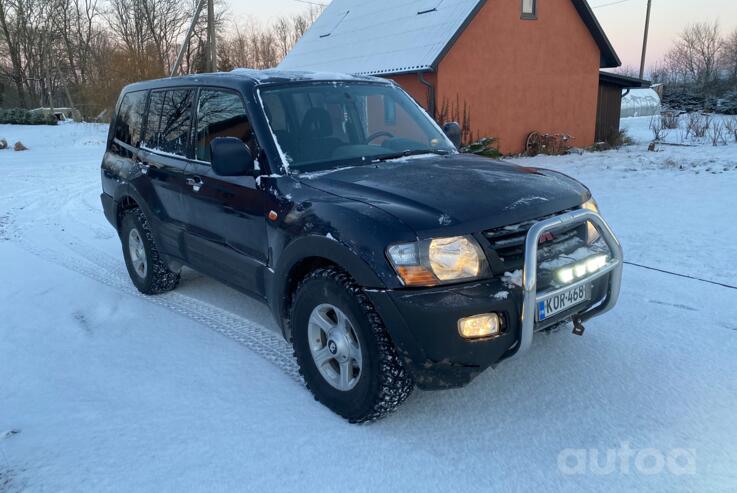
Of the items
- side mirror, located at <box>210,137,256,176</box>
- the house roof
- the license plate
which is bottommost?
the license plate

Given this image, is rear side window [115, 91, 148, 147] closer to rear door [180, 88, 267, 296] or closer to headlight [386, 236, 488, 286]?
rear door [180, 88, 267, 296]

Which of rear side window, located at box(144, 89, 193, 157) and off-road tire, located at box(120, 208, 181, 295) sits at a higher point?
rear side window, located at box(144, 89, 193, 157)

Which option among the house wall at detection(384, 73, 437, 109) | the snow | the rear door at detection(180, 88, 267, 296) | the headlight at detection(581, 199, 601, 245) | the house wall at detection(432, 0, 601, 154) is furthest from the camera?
the snow

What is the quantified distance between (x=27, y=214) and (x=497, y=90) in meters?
12.8

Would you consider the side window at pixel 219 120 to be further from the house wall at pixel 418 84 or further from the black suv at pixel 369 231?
the house wall at pixel 418 84

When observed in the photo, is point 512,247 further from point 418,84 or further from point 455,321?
point 418,84

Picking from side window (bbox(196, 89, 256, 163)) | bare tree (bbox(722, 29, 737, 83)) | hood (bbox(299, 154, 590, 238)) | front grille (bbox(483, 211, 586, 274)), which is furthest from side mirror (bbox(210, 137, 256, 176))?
bare tree (bbox(722, 29, 737, 83))

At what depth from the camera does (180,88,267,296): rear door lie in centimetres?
359

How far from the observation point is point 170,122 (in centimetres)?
459

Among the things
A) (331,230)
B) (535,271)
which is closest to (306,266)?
(331,230)

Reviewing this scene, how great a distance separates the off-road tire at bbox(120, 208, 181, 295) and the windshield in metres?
1.97

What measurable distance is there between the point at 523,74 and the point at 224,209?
15.5 meters

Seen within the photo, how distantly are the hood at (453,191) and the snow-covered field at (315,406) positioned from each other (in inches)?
43.0

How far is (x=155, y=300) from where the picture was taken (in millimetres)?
5082
